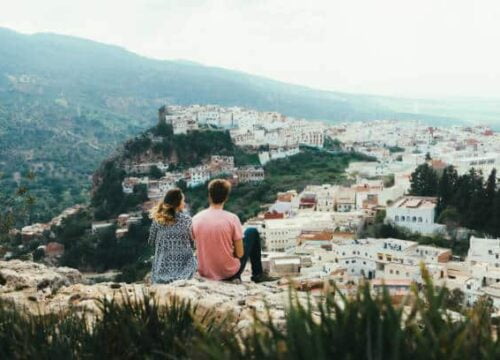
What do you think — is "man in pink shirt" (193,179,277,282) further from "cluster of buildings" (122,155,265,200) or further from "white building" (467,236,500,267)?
"cluster of buildings" (122,155,265,200)

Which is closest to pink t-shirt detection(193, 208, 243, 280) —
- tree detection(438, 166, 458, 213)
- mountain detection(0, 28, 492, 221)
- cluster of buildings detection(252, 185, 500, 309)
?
cluster of buildings detection(252, 185, 500, 309)

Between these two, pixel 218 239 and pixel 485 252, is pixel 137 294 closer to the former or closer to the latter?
pixel 218 239

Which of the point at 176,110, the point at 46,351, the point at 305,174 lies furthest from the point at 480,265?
the point at 176,110

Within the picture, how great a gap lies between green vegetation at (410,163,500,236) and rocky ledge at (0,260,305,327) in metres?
25.2

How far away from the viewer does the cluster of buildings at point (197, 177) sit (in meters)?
50.5

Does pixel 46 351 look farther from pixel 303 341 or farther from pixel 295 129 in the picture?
pixel 295 129

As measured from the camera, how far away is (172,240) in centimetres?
532

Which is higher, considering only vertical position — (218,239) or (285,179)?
(218,239)

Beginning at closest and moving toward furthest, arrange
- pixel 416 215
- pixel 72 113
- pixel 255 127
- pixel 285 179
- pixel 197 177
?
pixel 416 215
pixel 285 179
pixel 197 177
pixel 255 127
pixel 72 113

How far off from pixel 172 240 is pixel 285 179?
45.2m

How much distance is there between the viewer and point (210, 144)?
2293 inches

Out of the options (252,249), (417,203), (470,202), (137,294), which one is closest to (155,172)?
(417,203)

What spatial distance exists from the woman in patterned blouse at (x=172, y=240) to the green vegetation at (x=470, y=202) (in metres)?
24.9

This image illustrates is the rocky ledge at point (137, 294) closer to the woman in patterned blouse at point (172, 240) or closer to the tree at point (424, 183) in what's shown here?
the woman in patterned blouse at point (172, 240)
